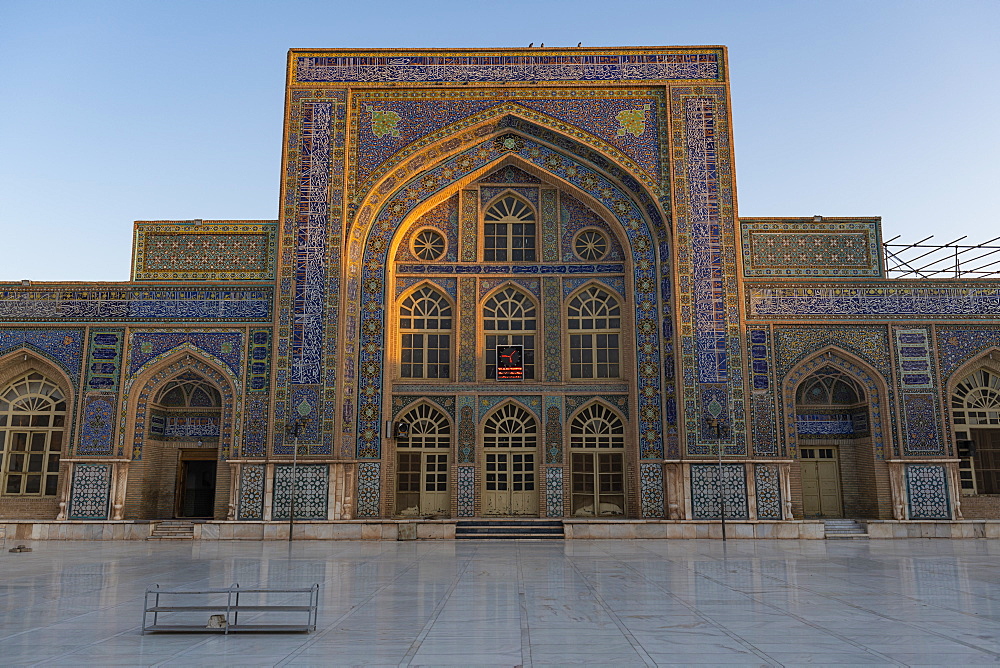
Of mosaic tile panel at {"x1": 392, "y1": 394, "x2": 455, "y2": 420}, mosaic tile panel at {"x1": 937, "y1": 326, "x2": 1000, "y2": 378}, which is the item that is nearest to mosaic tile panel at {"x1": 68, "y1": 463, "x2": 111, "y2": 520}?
mosaic tile panel at {"x1": 392, "y1": 394, "x2": 455, "y2": 420}

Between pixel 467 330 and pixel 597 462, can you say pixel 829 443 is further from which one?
pixel 467 330

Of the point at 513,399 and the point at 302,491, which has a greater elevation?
the point at 513,399

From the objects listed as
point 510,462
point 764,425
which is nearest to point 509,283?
point 510,462

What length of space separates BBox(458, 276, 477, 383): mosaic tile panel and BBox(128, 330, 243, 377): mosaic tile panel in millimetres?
4732

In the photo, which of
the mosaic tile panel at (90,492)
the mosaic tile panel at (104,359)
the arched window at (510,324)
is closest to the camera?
the mosaic tile panel at (90,492)

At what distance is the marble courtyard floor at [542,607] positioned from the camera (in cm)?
540

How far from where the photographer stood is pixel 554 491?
59.5ft

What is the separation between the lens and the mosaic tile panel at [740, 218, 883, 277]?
18406 mm

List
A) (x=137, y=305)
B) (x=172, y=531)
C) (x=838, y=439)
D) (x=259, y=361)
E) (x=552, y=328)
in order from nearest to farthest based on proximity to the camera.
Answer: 1. (x=172, y=531)
2. (x=259, y=361)
3. (x=137, y=305)
4. (x=838, y=439)
5. (x=552, y=328)

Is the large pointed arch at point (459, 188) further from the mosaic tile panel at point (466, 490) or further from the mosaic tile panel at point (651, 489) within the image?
the mosaic tile panel at point (466, 490)

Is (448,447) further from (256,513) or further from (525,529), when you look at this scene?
(256,513)

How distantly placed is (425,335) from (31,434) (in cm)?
870

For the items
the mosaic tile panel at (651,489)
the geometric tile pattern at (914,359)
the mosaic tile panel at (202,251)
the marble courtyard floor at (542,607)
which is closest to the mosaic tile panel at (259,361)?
the mosaic tile panel at (202,251)

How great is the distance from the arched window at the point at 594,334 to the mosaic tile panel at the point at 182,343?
7.28 metres
